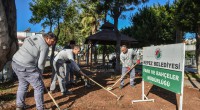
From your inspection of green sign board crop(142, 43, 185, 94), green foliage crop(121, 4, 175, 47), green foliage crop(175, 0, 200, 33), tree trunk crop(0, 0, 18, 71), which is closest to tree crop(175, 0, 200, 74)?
green foliage crop(175, 0, 200, 33)

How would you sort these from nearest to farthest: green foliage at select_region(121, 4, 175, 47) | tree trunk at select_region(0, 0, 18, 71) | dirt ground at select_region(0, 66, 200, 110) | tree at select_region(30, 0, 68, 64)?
tree trunk at select_region(0, 0, 18, 71) → dirt ground at select_region(0, 66, 200, 110) → tree at select_region(30, 0, 68, 64) → green foliage at select_region(121, 4, 175, 47)

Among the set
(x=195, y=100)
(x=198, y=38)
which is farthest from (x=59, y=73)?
(x=198, y=38)

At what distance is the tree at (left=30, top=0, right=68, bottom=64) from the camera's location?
20531 millimetres

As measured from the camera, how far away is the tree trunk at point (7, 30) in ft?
19.1

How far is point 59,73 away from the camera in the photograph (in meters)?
6.97

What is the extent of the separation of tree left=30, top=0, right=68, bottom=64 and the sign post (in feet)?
50.9

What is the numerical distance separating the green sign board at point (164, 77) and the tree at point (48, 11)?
15.6 metres

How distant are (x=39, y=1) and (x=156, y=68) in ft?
56.0

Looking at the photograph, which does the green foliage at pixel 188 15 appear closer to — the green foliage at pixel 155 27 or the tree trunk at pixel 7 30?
the tree trunk at pixel 7 30

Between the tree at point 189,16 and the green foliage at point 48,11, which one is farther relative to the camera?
the green foliage at point 48,11

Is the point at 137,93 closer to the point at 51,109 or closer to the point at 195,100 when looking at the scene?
the point at 195,100

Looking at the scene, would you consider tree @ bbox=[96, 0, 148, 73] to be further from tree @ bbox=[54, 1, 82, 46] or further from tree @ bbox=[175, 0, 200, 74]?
tree @ bbox=[54, 1, 82, 46]

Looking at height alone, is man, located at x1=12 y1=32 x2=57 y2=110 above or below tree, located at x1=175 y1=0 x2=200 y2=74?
below

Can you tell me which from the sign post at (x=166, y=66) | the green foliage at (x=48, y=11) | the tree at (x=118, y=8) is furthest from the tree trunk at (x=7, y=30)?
the green foliage at (x=48, y=11)
